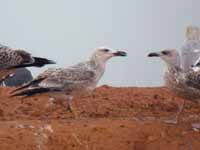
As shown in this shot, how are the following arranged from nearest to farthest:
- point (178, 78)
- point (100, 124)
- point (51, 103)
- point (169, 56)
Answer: point (100, 124) → point (178, 78) → point (169, 56) → point (51, 103)

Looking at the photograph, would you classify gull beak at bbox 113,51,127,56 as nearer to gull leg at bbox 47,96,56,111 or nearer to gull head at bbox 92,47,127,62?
gull head at bbox 92,47,127,62

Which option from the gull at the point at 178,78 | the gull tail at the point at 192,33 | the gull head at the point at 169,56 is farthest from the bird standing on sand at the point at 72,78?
the gull tail at the point at 192,33

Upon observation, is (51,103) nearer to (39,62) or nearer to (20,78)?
(39,62)

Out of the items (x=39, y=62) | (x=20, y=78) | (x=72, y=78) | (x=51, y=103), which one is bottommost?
(x=20, y=78)

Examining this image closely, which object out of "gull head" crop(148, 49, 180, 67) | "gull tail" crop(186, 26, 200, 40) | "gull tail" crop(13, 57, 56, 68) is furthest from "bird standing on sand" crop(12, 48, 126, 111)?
"gull tail" crop(186, 26, 200, 40)

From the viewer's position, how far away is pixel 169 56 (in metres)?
7.58

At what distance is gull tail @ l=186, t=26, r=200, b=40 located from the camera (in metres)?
12.4

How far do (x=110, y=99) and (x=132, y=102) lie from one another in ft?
1.11

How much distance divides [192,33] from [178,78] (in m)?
5.53

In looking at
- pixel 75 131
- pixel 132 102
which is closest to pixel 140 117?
pixel 132 102

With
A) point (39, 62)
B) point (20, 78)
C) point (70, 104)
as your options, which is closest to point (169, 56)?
point (70, 104)

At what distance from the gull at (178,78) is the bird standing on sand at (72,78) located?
20.4 inches

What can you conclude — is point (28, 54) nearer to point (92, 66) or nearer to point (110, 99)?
point (92, 66)

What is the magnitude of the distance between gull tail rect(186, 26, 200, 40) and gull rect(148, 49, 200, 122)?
15.8ft
